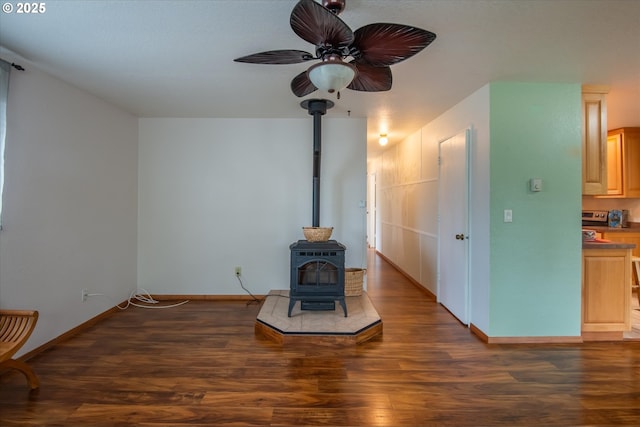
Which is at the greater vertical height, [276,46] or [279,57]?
[276,46]

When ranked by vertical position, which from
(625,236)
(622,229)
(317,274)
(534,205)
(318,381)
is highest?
(534,205)

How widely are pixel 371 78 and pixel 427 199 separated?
264 centimetres

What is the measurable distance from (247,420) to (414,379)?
115 centimetres

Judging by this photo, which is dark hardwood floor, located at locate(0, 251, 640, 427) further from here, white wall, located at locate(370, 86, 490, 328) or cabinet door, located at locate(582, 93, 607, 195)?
cabinet door, located at locate(582, 93, 607, 195)

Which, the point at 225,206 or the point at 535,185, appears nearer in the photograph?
the point at 535,185

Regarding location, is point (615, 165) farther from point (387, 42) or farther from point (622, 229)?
Result: point (387, 42)

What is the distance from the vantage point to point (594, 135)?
9.39ft

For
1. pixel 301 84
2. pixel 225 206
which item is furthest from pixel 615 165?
pixel 225 206

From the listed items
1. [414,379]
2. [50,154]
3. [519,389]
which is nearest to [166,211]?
[50,154]

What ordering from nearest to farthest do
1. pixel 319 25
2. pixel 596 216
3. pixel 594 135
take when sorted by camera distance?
pixel 319 25, pixel 594 135, pixel 596 216

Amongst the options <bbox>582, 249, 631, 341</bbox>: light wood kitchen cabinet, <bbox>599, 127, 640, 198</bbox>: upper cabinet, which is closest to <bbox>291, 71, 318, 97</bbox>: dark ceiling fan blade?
<bbox>582, 249, 631, 341</bbox>: light wood kitchen cabinet

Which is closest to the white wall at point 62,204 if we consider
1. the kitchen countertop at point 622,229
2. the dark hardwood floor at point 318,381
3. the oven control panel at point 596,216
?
the dark hardwood floor at point 318,381

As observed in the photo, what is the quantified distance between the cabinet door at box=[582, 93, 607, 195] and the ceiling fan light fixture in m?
2.55

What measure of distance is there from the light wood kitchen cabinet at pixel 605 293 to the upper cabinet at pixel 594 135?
2.06 feet
